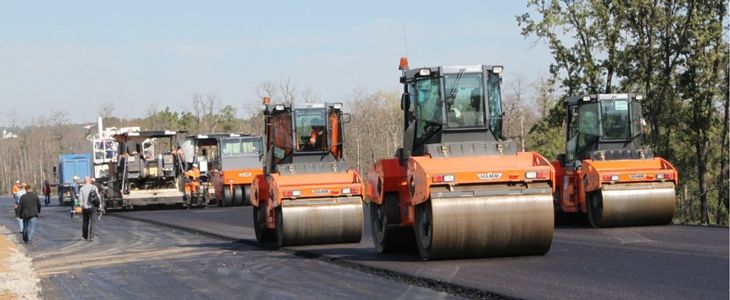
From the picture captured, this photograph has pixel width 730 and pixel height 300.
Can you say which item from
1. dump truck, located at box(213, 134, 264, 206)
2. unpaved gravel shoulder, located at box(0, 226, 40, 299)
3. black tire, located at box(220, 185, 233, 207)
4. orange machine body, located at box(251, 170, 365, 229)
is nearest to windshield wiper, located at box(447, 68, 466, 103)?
orange machine body, located at box(251, 170, 365, 229)

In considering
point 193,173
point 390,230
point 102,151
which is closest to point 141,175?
point 193,173

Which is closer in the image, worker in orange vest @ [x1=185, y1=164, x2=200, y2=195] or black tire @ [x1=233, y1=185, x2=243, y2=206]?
worker in orange vest @ [x1=185, y1=164, x2=200, y2=195]

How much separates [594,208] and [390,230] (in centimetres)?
697

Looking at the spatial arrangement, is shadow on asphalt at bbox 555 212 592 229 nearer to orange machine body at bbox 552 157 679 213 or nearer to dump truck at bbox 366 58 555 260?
orange machine body at bbox 552 157 679 213

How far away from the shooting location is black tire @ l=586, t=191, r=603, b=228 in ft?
73.1

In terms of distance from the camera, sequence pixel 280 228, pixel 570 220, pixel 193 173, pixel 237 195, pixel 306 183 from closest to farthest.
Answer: pixel 306 183 → pixel 280 228 → pixel 570 220 → pixel 193 173 → pixel 237 195

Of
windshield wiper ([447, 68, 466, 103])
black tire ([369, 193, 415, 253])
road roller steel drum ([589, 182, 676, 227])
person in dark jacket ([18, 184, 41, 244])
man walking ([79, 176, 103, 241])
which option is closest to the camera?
windshield wiper ([447, 68, 466, 103])

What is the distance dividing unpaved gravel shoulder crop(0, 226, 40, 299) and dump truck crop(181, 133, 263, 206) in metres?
15.9

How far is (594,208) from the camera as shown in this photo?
22703 millimetres

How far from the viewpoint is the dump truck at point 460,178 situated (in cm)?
1480

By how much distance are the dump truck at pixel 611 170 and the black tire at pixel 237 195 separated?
21.1 m

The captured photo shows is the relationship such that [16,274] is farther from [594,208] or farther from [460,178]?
[594,208]

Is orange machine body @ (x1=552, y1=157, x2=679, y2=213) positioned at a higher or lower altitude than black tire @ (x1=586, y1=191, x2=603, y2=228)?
higher

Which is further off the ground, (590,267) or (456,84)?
(456,84)
